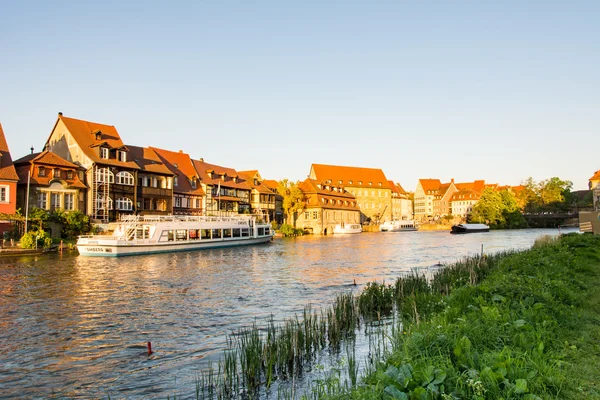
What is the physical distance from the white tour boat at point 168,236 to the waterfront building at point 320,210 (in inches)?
1563

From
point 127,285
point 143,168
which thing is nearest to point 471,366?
point 127,285

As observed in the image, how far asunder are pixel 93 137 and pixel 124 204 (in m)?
9.60

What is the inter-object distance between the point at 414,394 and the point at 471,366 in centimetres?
149

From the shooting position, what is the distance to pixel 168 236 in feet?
160

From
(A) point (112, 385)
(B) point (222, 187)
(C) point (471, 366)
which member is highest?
(B) point (222, 187)

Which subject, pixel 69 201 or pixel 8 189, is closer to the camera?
pixel 8 189

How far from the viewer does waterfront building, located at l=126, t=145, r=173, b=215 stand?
6347cm

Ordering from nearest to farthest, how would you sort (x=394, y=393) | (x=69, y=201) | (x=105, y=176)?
1. (x=394, y=393)
2. (x=69, y=201)
3. (x=105, y=176)

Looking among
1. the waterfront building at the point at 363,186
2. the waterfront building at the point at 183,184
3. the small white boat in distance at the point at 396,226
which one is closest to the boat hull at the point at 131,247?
the waterfront building at the point at 183,184

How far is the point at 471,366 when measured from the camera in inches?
252

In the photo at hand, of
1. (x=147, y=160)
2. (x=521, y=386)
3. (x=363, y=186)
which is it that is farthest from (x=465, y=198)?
(x=521, y=386)

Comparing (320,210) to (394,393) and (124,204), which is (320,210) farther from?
(394,393)

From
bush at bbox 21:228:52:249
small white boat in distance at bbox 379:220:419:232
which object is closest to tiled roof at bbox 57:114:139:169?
bush at bbox 21:228:52:249

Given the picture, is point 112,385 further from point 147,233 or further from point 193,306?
point 147,233
